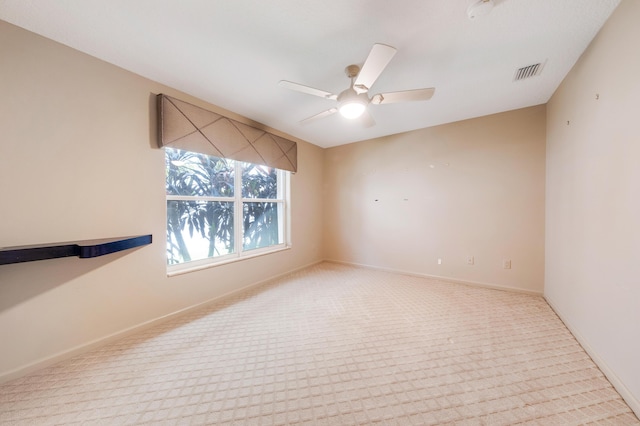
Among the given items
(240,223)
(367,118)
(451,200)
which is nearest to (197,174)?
(240,223)

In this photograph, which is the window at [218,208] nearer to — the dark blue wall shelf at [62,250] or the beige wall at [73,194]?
the beige wall at [73,194]

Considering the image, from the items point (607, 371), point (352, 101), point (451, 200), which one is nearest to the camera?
point (607, 371)

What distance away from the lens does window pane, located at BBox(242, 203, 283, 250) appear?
3.22 metres

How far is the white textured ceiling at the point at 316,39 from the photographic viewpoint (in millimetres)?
1375

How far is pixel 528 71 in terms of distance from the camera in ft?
6.61

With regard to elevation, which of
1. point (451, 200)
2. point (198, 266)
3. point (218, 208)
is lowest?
point (198, 266)

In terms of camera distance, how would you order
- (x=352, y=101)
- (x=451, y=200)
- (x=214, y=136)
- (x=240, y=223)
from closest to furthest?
1. (x=352, y=101)
2. (x=214, y=136)
3. (x=240, y=223)
4. (x=451, y=200)

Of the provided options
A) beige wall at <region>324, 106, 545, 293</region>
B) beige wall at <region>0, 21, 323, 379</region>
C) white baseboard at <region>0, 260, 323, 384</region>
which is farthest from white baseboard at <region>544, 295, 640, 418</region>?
beige wall at <region>0, 21, 323, 379</region>

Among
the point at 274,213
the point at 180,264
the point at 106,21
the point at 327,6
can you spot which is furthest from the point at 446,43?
the point at 180,264

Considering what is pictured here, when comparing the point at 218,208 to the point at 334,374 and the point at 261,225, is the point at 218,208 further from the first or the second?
the point at 334,374

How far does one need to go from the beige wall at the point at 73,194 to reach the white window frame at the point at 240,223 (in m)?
0.19

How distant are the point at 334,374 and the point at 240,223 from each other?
2170mm

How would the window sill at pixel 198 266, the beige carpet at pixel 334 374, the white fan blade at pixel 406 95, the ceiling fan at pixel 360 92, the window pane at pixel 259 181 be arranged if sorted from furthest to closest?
the window pane at pixel 259 181, the window sill at pixel 198 266, the white fan blade at pixel 406 95, the ceiling fan at pixel 360 92, the beige carpet at pixel 334 374

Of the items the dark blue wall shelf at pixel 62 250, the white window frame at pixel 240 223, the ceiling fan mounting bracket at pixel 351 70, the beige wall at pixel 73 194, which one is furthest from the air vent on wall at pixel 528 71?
the dark blue wall shelf at pixel 62 250
